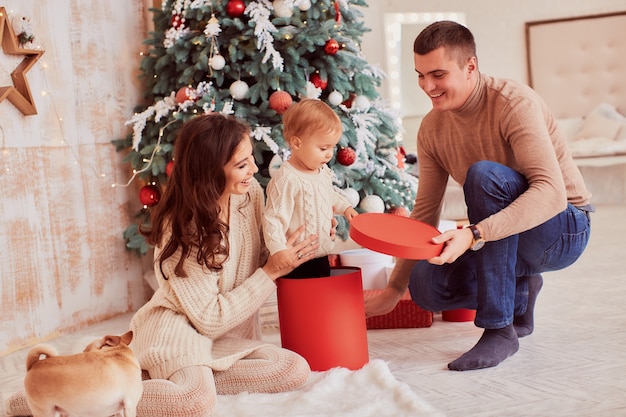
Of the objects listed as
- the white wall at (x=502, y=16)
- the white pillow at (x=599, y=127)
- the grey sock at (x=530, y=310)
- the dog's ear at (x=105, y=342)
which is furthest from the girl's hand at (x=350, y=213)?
the white pillow at (x=599, y=127)

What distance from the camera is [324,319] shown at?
206 centimetres

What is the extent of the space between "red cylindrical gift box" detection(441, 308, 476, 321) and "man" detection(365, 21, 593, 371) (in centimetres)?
28

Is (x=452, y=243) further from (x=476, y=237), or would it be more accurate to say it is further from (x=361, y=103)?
(x=361, y=103)

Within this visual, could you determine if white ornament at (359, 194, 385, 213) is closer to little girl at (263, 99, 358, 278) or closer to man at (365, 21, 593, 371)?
man at (365, 21, 593, 371)

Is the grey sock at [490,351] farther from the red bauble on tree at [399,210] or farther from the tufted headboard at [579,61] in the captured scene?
the tufted headboard at [579,61]

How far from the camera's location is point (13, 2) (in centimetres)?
274

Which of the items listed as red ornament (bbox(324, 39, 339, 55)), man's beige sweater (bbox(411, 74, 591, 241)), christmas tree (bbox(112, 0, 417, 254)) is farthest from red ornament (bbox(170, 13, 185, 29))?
man's beige sweater (bbox(411, 74, 591, 241))

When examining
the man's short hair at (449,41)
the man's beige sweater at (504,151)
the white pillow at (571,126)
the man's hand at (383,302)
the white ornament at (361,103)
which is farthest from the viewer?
the white pillow at (571,126)

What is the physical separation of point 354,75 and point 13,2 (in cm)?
139

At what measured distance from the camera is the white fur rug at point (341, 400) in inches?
68.9

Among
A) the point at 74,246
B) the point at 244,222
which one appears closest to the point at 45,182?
the point at 74,246

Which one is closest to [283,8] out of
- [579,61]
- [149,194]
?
[149,194]

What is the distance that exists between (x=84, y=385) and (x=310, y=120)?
3.19 ft

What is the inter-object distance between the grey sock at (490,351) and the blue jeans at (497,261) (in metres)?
0.04
